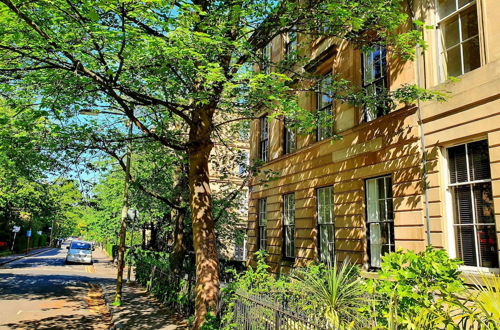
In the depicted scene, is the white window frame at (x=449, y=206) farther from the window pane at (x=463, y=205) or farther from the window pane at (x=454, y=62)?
the window pane at (x=454, y=62)

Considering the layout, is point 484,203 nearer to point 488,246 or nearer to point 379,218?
point 488,246

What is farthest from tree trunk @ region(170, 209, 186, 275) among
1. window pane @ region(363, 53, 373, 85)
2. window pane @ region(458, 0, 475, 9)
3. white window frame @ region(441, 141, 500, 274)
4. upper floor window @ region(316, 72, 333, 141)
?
window pane @ region(458, 0, 475, 9)

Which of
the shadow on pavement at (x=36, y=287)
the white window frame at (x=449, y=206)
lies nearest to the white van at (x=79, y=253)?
the shadow on pavement at (x=36, y=287)

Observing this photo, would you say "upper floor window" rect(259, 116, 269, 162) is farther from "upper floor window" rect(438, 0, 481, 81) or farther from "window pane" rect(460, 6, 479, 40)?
Answer: "window pane" rect(460, 6, 479, 40)

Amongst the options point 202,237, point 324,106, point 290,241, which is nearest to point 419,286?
point 202,237

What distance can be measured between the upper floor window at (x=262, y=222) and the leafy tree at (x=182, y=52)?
924 centimetres

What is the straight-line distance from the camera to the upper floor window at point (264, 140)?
60.3ft

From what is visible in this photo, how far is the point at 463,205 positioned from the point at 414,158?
1.70 meters

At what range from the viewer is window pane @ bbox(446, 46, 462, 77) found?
27.4 ft

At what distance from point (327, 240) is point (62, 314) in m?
9.11

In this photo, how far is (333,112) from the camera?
12.6 metres

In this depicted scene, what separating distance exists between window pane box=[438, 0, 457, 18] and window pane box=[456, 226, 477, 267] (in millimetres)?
5284

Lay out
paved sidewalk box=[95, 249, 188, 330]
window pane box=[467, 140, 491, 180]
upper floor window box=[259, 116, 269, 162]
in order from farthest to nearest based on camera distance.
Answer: upper floor window box=[259, 116, 269, 162]
paved sidewalk box=[95, 249, 188, 330]
window pane box=[467, 140, 491, 180]

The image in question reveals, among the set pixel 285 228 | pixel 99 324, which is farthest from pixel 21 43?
pixel 285 228
